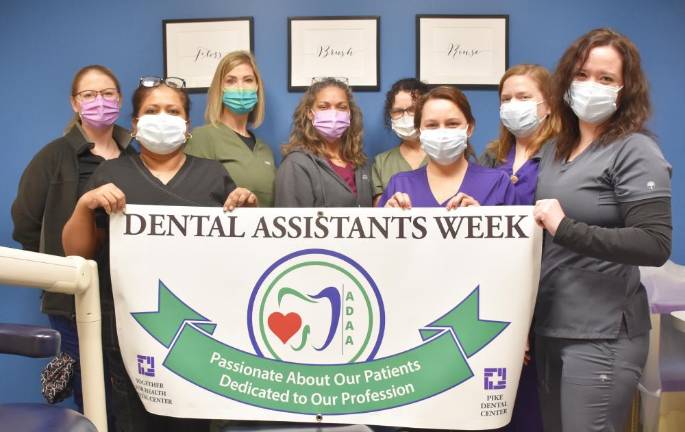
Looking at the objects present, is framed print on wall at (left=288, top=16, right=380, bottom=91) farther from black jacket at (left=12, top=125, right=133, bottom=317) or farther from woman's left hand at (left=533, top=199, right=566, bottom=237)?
woman's left hand at (left=533, top=199, right=566, bottom=237)

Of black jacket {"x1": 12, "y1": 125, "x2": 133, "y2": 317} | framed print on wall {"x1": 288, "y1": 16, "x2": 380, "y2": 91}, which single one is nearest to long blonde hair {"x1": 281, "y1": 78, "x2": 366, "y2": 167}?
framed print on wall {"x1": 288, "y1": 16, "x2": 380, "y2": 91}

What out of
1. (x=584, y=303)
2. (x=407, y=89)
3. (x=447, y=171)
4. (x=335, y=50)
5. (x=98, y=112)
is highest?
(x=335, y=50)

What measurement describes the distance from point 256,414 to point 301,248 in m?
0.54

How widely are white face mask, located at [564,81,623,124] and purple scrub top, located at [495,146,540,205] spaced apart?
0.36 m

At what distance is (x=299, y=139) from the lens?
2914mm

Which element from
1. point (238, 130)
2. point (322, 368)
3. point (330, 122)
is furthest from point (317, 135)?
point (322, 368)

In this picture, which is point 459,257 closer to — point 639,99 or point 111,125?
point 639,99

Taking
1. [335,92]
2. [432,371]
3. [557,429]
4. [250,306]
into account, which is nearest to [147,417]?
[250,306]

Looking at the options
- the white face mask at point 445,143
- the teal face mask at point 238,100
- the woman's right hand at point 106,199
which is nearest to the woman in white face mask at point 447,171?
the white face mask at point 445,143

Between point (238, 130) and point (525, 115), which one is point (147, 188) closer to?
point (238, 130)

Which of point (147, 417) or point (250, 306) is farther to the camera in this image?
point (147, 417)

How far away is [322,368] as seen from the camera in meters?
2.06

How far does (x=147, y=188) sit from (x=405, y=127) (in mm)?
1322

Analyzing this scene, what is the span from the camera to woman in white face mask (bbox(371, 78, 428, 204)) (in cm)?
306
